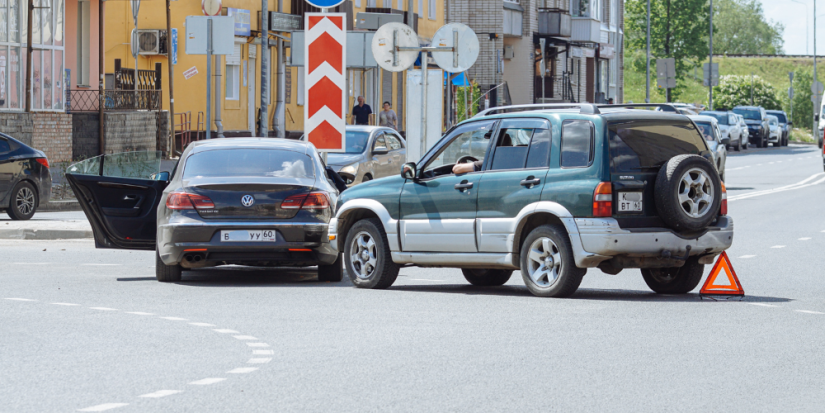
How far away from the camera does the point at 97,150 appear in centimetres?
3478

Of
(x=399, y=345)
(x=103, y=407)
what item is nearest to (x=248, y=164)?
(x=399, y=345)

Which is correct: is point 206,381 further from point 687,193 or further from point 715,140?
point 715,140

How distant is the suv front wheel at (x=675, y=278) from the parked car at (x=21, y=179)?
41.3ft

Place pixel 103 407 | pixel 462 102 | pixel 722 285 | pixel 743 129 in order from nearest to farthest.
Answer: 1. pixel 103 407
2. pixel 722 285
3. pixel 462 102
4. pixel 743 129

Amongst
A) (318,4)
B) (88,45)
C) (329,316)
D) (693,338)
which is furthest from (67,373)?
(88,45)

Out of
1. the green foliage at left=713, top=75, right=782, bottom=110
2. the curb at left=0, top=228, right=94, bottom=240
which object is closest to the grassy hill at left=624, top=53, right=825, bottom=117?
the green foliage at left=713, top=75, right=782, bottom=110

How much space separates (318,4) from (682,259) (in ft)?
19.0

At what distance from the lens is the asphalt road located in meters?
7.35

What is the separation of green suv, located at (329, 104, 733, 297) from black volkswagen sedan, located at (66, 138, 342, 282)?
0.38 metres

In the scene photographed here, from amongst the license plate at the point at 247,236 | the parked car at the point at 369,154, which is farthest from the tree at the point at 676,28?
the license plate at the point at 247,236

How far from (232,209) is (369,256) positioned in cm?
134

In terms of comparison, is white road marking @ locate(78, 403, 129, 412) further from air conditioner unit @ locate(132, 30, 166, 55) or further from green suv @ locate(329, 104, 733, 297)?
air conditioner unit @ locate(132, 30, 166, 55)

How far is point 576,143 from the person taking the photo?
11.8 meters

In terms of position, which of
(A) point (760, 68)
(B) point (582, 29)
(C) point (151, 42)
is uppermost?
(A) point (760, 68)
